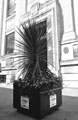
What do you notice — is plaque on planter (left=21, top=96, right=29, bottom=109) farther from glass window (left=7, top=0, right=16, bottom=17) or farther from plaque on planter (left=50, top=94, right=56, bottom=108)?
glass window (left=7, top=0, right=16, bottom=17)

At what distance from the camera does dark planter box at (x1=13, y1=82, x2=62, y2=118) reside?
99.2 inches

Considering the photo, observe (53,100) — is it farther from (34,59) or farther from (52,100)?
(34,59)

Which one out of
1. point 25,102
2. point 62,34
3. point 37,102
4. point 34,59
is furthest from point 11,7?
point 37,102

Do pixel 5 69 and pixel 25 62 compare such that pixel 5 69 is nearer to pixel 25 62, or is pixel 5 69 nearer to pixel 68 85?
pixel 68 85

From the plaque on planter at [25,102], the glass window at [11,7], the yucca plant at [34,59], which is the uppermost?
the glass window at [11,7]

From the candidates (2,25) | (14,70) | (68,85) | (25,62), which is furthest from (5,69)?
(25,62)

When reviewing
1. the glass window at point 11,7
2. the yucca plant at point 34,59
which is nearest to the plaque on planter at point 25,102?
the yucca plant at point 34,59

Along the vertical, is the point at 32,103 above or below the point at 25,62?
below

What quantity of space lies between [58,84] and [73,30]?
5.23 meters

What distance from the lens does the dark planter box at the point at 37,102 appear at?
252 centimetres

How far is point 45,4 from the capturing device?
831cm

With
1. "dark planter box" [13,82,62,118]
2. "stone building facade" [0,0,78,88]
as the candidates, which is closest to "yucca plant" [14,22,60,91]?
"dark planter box" [13,82,62,118]

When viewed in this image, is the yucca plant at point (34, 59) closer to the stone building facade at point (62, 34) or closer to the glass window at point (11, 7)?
the stone building facade at point (62, 34)

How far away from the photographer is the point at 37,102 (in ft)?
8.26
